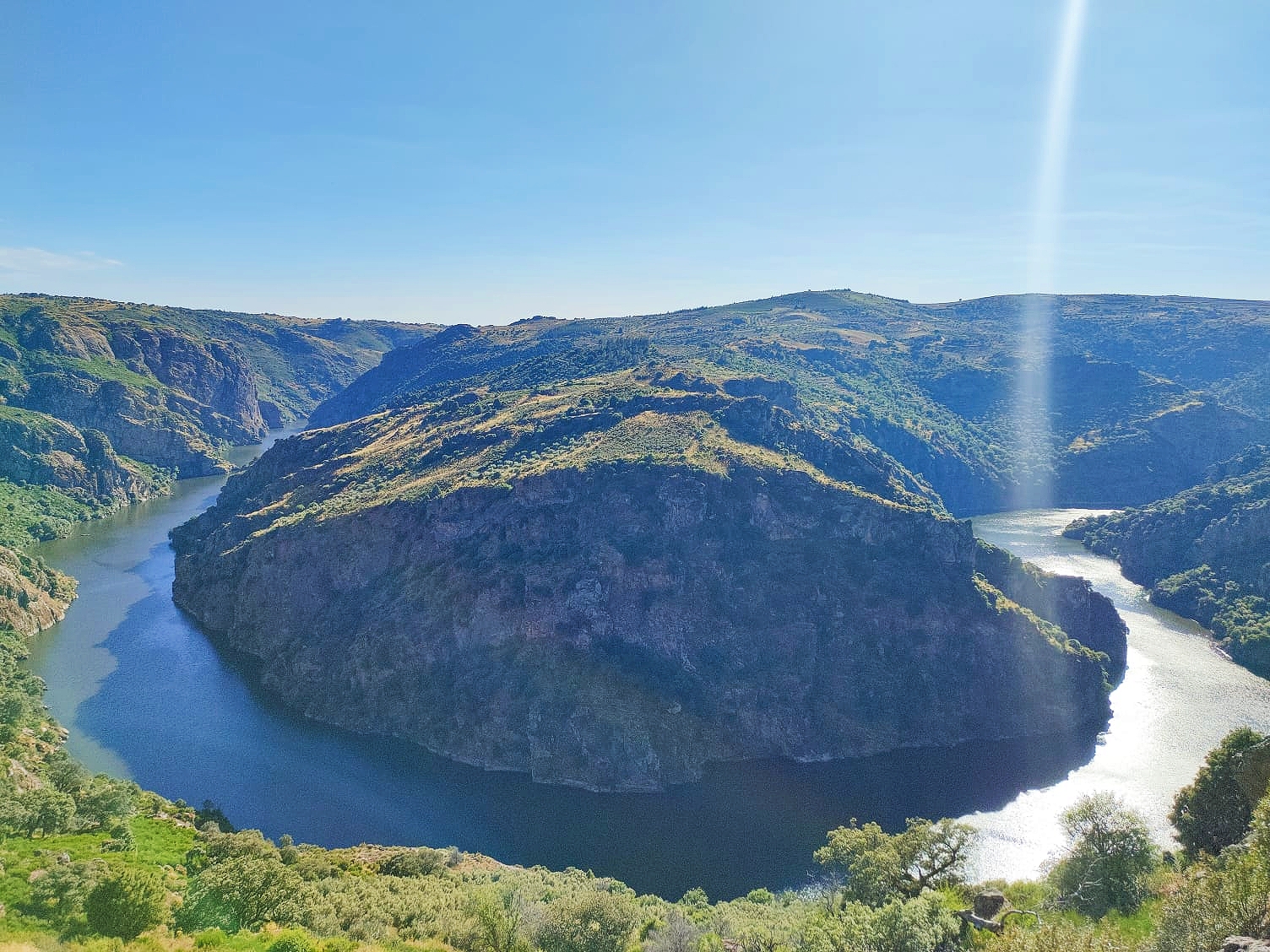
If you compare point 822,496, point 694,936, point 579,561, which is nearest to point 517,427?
point 579,561

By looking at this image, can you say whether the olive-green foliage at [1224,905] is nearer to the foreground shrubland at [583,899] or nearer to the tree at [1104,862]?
the foreground shrubland at [583,899]

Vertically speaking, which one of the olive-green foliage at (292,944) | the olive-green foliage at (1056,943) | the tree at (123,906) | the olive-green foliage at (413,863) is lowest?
the olive-green foliage at (413,863)

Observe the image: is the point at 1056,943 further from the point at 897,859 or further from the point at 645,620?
the point at 645,620

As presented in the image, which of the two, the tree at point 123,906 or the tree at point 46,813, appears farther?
the tree at point 46,813

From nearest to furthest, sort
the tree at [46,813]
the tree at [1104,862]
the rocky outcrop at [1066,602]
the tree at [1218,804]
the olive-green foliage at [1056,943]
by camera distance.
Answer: the olive-green foliage at [1056,943], the tree at [1104,862], the tree at [1218,804], the tree at [46,813], the rocky outcrop at [1066,602]

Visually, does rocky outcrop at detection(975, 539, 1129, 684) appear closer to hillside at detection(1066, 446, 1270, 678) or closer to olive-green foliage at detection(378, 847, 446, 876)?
hillside at detection(1066, 446, 1270, 678)

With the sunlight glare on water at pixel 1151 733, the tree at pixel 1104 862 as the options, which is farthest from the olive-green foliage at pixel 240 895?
the sunlight glare on water at pixel 1151 733

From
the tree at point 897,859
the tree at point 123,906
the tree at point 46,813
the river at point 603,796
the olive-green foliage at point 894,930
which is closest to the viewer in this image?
the tree at point 123,906

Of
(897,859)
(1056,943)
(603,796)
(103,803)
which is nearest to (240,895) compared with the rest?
(103,803)
